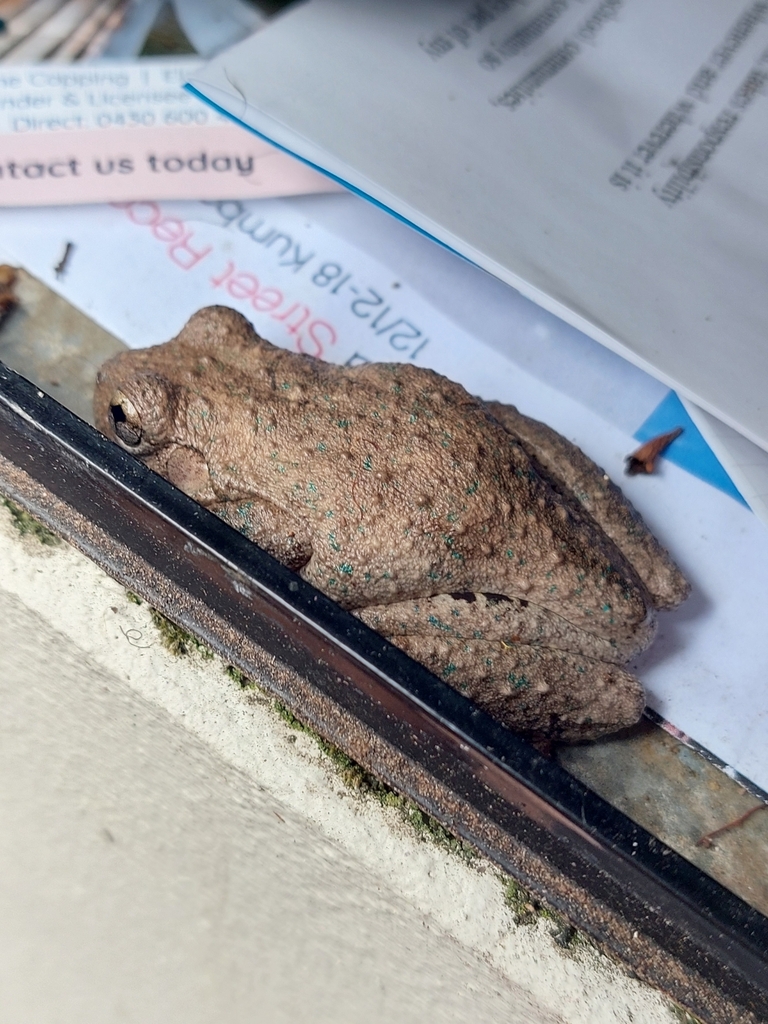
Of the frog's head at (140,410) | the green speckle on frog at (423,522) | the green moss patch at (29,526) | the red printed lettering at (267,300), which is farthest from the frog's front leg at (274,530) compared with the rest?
the red printed lettering at (267,300)

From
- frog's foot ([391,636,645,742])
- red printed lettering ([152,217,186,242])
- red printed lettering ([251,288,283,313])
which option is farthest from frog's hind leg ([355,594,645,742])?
red printed lettering ([152,217,186,242])

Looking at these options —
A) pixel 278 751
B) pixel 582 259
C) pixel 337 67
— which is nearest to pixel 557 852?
pixel 278 751

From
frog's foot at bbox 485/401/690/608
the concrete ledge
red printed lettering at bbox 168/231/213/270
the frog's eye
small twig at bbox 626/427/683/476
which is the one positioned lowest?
the concrete ledge

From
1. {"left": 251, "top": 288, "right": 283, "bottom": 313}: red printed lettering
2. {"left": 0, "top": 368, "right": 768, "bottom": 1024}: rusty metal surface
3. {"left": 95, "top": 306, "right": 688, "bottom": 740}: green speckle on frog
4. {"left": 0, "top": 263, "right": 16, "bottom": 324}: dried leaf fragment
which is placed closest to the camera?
{"left": 0, "top": 368, "right": 768, "bottom": 1024}: rusty metal surface

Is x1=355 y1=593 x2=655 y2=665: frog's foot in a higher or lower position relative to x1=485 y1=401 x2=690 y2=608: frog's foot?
lower

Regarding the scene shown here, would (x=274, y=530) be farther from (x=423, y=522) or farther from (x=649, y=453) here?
(x=649, y=453)

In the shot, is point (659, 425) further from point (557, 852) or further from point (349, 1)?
point (349, 1)

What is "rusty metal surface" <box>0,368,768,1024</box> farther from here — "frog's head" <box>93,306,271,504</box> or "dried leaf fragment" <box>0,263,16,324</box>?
"dried leaf fragment" <box>0,263,16,324</box>
